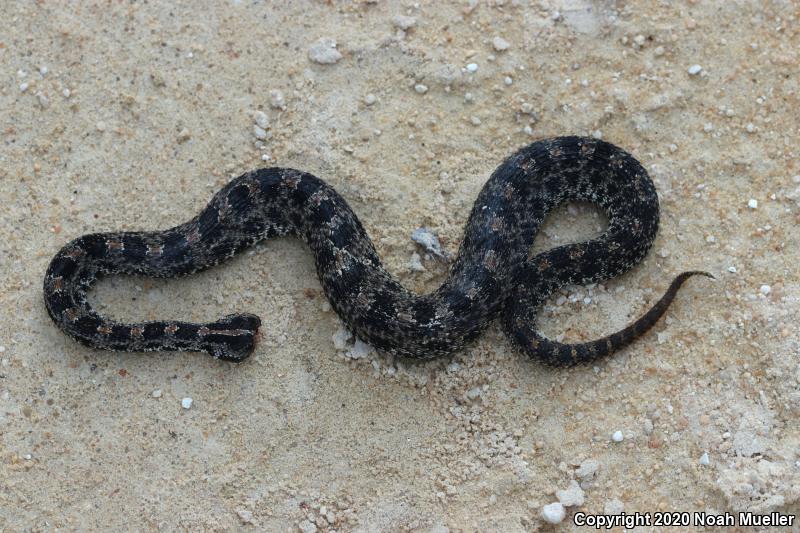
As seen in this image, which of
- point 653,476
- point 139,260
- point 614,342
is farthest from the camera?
point 139,260

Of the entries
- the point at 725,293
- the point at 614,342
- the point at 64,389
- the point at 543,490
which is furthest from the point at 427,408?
the point at 64,389

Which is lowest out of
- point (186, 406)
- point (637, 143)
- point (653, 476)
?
point (653, 476)

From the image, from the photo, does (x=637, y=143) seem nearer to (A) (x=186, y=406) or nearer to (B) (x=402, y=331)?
(B) (x=402, y=331)

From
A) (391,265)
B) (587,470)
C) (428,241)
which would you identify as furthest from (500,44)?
(587,470)

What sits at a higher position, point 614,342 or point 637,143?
point 637,143

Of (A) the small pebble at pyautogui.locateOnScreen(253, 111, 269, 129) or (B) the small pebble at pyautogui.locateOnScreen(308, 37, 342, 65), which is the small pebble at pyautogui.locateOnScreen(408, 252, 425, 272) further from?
(B) the small pebble at pyautogui.locateOnScreen(308, 37, 342, 65)

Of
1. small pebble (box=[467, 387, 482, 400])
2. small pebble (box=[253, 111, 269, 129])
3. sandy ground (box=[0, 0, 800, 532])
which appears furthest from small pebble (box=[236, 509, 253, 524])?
small pebble (box=[253, 111, 269, 129])

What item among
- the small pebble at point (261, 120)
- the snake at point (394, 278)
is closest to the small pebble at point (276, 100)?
the small pebble at point (261, 120)
